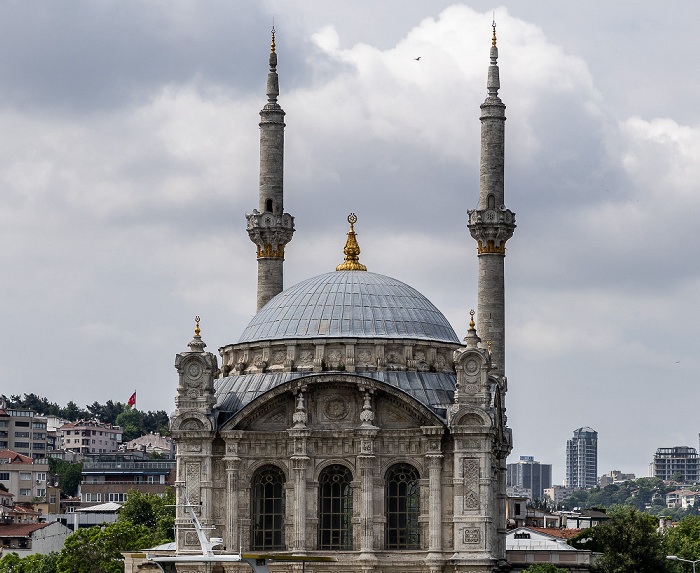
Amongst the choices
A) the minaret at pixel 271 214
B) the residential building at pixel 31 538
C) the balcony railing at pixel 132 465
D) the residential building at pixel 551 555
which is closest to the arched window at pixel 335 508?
the residential building at pixel 551 555

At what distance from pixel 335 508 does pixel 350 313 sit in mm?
9071

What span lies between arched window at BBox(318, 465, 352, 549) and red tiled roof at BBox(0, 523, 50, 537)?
69.4 meters

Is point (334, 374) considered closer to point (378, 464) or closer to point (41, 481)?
point (378, 464)

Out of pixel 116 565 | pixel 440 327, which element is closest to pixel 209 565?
pixel 440 327

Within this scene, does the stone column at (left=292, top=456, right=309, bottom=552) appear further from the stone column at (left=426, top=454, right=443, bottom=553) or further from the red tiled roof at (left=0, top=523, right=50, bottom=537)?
the red tiled roof at (left=0, top=523, right=50, bottom=537)

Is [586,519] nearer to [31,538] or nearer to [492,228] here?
[31,538]

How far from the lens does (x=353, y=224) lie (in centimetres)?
8294

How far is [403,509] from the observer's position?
7362cm

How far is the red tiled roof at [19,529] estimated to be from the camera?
453 ft

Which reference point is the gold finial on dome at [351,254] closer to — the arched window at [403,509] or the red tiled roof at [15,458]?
the arched window at [403,509]

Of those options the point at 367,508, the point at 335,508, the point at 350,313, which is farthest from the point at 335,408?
the point at 350,313

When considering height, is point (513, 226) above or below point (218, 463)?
above

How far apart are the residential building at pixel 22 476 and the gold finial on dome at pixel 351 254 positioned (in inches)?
4212

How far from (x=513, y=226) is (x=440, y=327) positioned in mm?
11626
